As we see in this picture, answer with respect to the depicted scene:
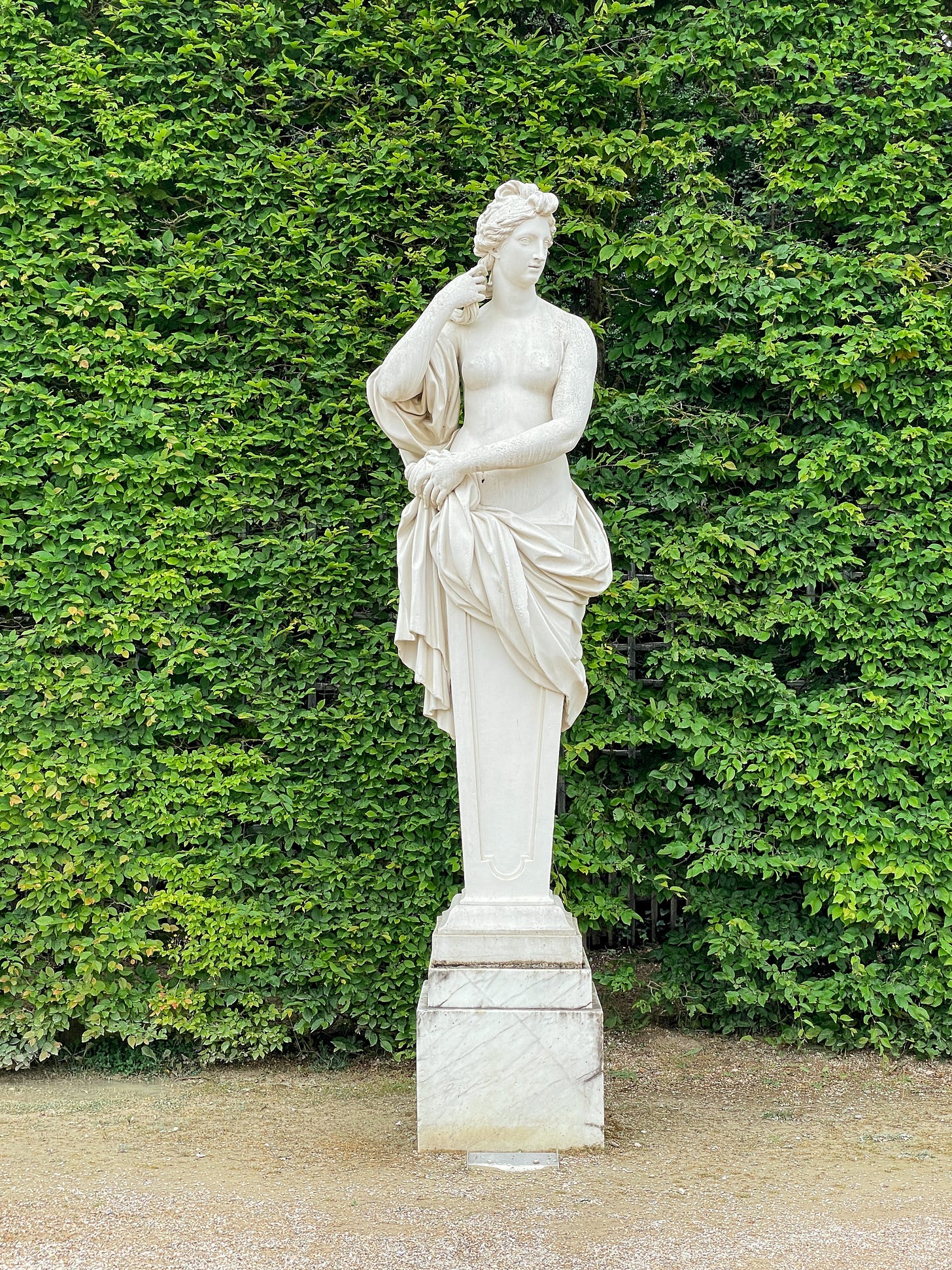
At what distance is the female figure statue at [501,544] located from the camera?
169 inches

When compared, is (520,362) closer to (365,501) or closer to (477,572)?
(477,572)

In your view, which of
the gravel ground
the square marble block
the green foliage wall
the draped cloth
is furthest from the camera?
the green foliage wall

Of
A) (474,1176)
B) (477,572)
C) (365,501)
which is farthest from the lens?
(365,501)

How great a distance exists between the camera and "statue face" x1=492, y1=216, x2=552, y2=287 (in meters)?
4.28

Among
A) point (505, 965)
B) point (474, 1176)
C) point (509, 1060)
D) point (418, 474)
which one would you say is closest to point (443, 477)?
point (418, 474)

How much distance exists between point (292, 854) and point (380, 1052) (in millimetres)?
965

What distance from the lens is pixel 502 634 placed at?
4.35 meters

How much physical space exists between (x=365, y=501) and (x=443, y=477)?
1270mm

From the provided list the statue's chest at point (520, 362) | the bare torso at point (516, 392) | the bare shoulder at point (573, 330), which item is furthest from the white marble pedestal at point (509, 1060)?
the bare shoulder at point (573, 330)

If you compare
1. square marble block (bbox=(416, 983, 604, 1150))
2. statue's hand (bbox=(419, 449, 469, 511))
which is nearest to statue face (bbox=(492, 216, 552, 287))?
statue's hand (bbox=(419, 449, 469, 511))

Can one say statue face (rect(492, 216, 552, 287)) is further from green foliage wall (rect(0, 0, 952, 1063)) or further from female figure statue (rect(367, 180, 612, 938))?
green foliage wall (rect(0, 0, 952, 1063))

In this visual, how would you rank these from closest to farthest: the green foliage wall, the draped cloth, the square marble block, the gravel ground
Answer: the gravel ground, the square marble block, the draped cloth, the green foliage wall

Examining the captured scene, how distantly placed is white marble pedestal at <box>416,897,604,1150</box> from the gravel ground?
0.11m

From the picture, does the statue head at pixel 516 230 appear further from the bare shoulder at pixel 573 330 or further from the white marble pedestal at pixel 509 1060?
Answer: the white marble pedestal at pixel 509 1060
